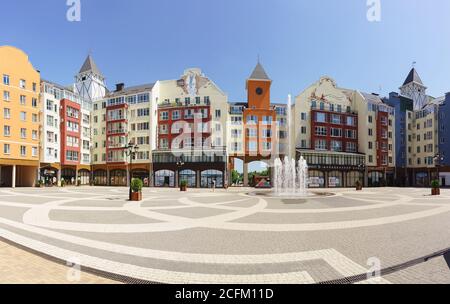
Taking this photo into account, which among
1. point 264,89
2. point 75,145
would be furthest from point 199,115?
point 75,145

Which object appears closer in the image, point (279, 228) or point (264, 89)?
point (279, 228)

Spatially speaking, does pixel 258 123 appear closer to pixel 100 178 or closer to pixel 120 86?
pixel 120 86

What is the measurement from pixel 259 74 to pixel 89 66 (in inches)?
1853

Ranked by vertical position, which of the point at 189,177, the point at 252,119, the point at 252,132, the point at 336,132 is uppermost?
the point at 252,119

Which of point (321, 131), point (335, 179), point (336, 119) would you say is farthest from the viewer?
point (336, 119)

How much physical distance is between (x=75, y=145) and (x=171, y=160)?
2253 centimetres

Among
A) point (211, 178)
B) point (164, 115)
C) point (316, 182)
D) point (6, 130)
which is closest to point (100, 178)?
point (6, 130)

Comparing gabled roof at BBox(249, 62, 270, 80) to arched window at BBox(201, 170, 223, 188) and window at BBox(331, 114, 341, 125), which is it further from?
arched window at BBox(201, 170, 223, 188)

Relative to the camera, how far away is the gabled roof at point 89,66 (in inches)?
2736

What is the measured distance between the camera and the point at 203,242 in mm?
9023

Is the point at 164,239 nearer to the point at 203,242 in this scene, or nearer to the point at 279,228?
the point at 203,242

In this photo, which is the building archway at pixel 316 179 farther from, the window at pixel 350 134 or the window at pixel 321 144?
Answer: the window at pixel 350 134

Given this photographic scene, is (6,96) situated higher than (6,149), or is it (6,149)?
(6,96)

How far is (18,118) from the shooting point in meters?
45.2
